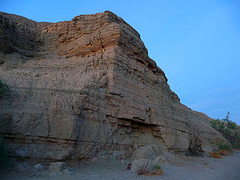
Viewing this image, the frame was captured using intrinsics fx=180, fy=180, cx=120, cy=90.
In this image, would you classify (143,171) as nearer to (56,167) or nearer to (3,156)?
(56,167)

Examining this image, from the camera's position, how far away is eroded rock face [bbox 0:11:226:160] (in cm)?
737

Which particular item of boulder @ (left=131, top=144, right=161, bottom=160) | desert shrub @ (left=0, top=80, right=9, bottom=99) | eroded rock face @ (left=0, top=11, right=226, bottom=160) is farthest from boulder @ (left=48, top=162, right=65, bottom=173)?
boulder @ (left=131, top=144, right=161, bottom=160)

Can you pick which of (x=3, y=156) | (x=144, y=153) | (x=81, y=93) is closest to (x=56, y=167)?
(x=3, y=156)

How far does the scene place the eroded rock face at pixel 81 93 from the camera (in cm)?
737

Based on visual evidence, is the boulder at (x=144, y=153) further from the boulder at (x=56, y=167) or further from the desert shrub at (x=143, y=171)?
the boulder at (x=56, y=167)

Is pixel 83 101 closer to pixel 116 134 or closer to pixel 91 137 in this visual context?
pixel 91 137

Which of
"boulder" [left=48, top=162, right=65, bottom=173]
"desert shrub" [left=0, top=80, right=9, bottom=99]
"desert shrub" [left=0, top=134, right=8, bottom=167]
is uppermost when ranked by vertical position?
"desert shrub" [left=0, top=80, right=9, bottom=99]

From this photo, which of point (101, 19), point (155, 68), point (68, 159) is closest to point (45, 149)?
point (68, 159)

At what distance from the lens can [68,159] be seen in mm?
7539

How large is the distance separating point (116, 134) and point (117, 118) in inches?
34.4

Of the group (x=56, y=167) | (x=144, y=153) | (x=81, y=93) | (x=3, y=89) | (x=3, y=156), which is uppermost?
(x=81, y=93)

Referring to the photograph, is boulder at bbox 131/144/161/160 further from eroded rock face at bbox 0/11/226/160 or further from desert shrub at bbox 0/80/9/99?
desert shrub at bbox 0/80/9/99

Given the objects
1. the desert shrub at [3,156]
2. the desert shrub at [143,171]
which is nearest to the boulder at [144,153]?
the desert shrub at [143,171]

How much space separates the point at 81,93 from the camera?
8.66 m
